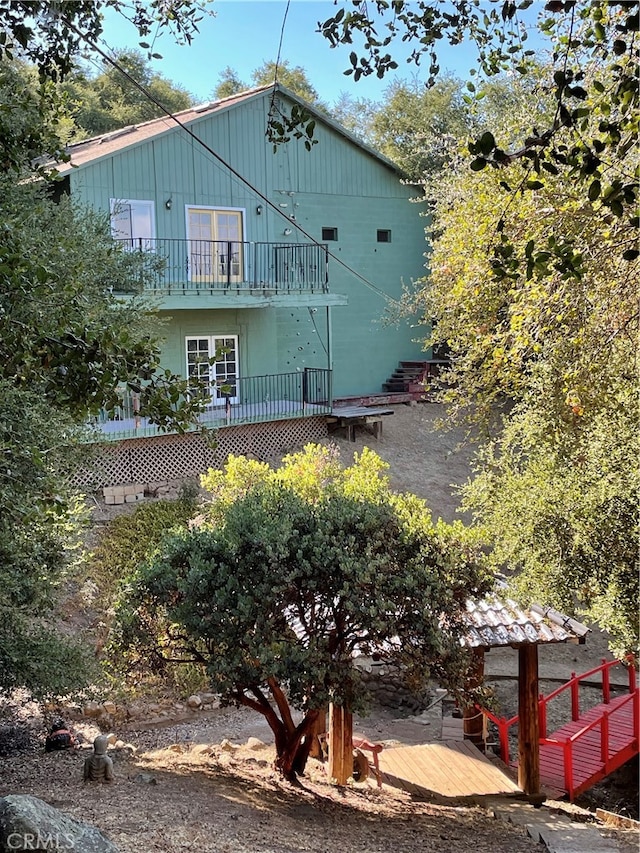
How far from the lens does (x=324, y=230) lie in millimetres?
23609

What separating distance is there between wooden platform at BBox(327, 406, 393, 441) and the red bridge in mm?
10245

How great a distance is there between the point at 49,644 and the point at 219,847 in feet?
12.6

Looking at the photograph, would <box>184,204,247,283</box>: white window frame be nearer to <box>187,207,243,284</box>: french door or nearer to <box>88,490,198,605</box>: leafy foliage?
<box>187,207,243,284</box>: french door

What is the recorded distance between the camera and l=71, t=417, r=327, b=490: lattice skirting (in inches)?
703

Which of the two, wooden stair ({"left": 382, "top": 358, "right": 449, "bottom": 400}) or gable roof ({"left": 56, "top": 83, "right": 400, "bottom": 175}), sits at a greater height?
gable roof ({"left": 56, "top": 83, "right": 400, "bottom": 175})

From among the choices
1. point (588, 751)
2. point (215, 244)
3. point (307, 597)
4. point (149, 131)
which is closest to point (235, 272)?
point (215, 244)

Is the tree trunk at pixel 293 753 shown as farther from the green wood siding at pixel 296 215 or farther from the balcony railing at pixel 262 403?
the green wood siding at pixel 296 215

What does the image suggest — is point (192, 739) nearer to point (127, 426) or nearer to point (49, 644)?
point (49, 644)

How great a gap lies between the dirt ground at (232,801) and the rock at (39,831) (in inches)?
47.5

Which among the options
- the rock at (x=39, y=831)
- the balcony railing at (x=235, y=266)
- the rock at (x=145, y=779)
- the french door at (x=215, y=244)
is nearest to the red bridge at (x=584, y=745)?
the rock at (x=145, y=779)

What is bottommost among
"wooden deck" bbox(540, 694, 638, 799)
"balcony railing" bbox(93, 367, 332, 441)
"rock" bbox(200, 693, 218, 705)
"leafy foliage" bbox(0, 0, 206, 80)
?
"rock" bbox(200, 693, 218, 705)

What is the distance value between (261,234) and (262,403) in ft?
14.3

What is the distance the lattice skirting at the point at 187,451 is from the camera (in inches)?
703

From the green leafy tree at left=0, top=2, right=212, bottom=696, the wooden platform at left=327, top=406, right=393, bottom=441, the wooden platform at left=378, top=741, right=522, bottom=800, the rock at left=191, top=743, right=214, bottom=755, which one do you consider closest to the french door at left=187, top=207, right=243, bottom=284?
the wooden platform at left=327, top=406, right=393, bottom=441
